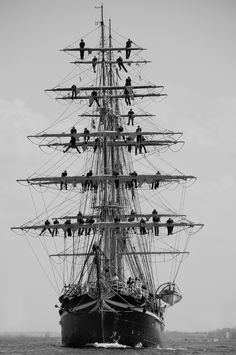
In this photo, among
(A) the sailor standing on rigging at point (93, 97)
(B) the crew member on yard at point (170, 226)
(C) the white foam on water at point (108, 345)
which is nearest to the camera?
(C) the white foam on water at point (108, 345)

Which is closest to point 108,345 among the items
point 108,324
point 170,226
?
point 108,324

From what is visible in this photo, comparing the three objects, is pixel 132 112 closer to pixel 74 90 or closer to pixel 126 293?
pixel 74 90

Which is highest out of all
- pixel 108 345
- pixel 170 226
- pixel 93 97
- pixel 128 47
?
pixel 128 47

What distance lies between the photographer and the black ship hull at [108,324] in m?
50.8

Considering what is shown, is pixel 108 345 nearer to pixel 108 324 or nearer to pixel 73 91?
pixel 108 324

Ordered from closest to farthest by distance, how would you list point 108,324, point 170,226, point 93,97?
point 108,324 < point 170,226 < point 93,97

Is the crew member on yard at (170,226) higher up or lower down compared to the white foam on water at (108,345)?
higher up

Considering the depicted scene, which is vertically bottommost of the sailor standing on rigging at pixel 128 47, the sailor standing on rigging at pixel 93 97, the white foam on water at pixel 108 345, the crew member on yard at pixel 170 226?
the white foam on water at pixel 108 345

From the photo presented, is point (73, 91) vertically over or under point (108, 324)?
over

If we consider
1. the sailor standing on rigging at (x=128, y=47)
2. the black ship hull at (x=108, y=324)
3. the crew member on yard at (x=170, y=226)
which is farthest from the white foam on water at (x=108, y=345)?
the sailor standing on rigging at (x=128, y=47)

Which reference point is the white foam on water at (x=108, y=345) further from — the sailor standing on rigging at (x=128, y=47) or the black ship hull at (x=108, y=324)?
the sailor standing on rigging at (x=128, y=47)

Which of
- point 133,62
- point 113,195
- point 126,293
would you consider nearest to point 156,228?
point 113,195

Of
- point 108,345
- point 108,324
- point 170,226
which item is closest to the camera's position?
point 108,345

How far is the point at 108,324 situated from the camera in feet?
167
